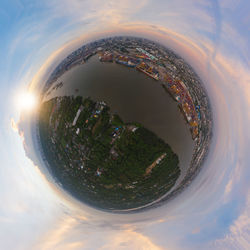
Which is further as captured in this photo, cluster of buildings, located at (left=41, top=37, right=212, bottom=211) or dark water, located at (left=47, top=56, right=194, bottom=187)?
cluster of buildings, located at (left=41, top=37, right=212, bottom=211)

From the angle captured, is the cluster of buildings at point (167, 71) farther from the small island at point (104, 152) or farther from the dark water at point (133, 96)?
the small island at point (104, 152)

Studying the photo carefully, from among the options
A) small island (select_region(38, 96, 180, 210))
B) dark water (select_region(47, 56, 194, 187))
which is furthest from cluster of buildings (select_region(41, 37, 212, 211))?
small island (select_region(38, 96, 180, 210))

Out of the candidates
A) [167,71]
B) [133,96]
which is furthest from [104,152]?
[167,71]

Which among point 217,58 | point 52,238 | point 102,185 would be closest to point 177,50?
point 217,58

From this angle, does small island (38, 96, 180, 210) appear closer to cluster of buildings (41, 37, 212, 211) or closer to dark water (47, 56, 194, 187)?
dark water (47, 56, 194, 187)
